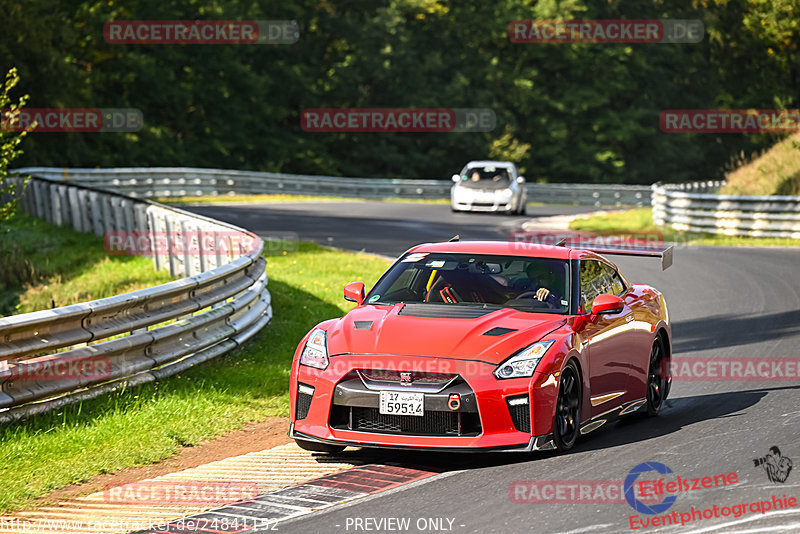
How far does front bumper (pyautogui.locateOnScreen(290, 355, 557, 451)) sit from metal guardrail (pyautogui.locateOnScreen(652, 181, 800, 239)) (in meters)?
21.5

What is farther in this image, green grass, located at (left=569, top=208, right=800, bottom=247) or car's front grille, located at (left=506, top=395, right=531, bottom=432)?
green grass, located at (left=569, top=208, right=800, bottom=247)

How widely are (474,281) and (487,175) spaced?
1124 inches

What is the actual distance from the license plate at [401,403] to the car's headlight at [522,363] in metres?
0.53

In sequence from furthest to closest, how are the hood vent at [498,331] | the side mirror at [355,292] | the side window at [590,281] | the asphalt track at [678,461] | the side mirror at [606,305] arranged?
1. the side mirror at [355,292]
2. the side window at [590,281]
3. the side mirror at [606,305]
4. the hood vent at [498,331]
5. the asphalt track at [678,461]

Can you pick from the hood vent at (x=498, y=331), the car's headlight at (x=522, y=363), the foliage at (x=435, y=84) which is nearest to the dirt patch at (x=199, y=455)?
the hood vent at (x=498, y=331)

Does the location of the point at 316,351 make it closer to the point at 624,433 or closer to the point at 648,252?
the point at 624,433

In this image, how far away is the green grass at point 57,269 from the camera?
19.9m

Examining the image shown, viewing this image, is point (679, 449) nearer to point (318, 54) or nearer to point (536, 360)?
point (536, 360)

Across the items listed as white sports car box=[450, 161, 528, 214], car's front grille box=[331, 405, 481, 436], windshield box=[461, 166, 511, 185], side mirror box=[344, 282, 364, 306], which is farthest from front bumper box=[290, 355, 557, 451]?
windshield box=[461, 166, 511, 185]

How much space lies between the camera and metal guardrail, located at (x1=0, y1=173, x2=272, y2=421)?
8.79 metres

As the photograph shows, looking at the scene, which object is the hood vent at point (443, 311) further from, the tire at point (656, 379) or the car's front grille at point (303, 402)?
the tire at point (656, 379)

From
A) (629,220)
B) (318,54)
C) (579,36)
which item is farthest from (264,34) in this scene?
(629,220)

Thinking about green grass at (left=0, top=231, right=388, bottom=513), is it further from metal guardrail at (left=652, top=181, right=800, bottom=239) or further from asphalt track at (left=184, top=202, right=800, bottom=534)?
metal guardrail at (left=652, top=181, right=800, bottom=239)

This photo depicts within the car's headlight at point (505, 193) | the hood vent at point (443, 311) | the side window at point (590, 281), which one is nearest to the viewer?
the hood vent at point (443, 311)
